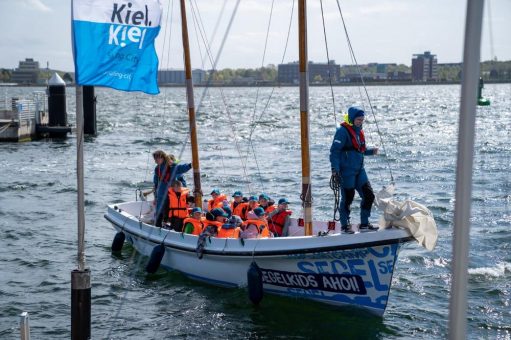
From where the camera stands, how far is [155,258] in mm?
16484

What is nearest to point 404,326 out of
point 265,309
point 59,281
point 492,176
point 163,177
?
point 265,309

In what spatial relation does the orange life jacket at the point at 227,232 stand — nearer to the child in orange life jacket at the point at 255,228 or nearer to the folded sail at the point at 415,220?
the child in orange life jacket at the point at 255,228

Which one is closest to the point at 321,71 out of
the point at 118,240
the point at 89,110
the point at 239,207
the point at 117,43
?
the point at 89,110

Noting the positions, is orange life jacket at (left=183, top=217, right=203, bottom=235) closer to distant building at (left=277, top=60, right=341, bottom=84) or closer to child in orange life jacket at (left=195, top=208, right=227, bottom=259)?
child in orange life jacket at (left=195, top=208, right=227, bottom=259)

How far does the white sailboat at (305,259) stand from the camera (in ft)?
42.2

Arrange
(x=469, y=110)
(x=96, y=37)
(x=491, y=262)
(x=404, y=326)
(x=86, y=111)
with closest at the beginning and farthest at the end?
(x=469, y=110) → (x=96, y=37) → (x=404, y=326) → (x=491, y=262) → (x=86, y=111)

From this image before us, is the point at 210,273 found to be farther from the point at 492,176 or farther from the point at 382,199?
the point at 492,176

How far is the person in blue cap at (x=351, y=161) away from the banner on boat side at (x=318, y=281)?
3.10 ft

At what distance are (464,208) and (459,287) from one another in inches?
20.6

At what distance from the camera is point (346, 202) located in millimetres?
13133

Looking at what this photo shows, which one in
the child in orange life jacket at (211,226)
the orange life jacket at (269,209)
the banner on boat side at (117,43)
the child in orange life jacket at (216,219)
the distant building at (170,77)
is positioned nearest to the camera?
the banner on boat side at (117,43)

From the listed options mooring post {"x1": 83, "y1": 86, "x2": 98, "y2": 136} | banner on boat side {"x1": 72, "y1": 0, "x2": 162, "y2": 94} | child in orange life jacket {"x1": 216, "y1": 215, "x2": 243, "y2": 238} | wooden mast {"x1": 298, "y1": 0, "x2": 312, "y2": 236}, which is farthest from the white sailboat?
mooring post {"x1": 83, "y1": 86, "x2": 98, "y2": 136}

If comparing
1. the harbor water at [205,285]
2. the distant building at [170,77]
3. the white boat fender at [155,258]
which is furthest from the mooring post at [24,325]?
the white boat fender at [155,258]

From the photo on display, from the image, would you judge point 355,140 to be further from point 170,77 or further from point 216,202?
point 170,77
